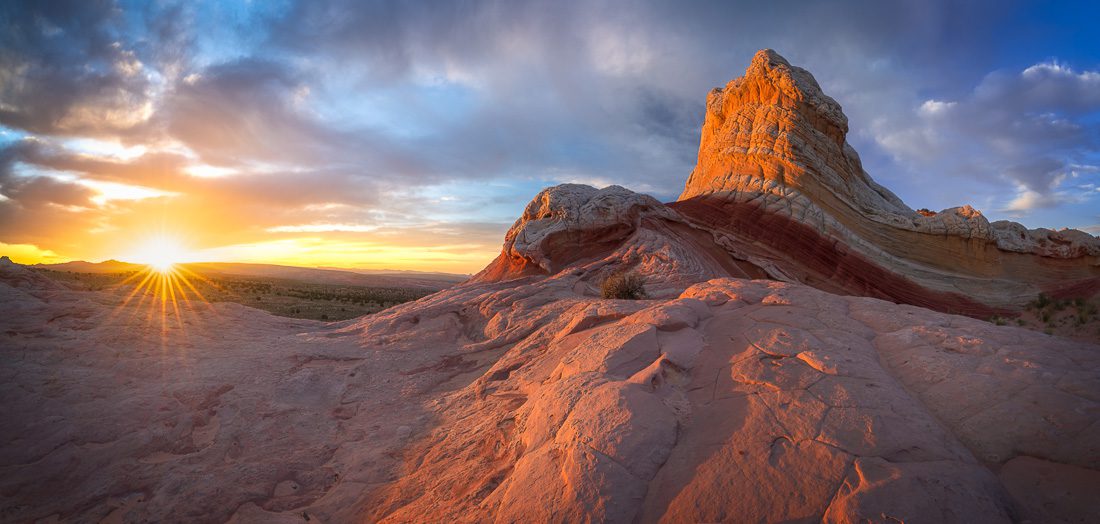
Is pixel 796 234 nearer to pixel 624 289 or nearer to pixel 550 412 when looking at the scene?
pixel 624 289

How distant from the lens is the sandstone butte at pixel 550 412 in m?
3.49

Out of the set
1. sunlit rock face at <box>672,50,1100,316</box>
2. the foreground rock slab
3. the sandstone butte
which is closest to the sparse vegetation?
the sandstone butte

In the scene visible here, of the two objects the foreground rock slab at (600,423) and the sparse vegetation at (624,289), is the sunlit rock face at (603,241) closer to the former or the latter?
the sparse vegetation at (624,289)

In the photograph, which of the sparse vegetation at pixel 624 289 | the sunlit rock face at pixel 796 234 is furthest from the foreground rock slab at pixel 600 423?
the sunlit rock face at pixel 796 234

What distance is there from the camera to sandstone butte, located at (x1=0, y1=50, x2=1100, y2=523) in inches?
137

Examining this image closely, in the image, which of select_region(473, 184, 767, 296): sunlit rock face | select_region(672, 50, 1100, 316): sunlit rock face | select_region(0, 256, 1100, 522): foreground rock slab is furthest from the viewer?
select_region(672, 50, 1100, 316): sunlit rock face

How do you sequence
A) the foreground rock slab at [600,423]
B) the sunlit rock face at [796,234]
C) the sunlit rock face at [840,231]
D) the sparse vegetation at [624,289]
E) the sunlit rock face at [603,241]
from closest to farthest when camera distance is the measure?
the foreground rock slab at [600,423], the sparse vegetation at [624,289], the sunlit rock face at [603,241], the sunlit rock face at [796,234], the sunlit rock face at [840,231]

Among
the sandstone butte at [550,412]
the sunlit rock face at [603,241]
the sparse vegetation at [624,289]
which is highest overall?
the sunlit rock face at [603,241]

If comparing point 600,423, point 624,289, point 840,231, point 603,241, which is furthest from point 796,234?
point 600,423

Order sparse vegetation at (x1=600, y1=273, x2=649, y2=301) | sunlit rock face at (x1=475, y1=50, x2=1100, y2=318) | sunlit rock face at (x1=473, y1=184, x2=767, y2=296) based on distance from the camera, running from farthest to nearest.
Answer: sunlit rock face at (x1=475, y1=50, x2=1100, y2=318) < sunlit rock face at (x1=473, y1=184, x2=767, y2=296) < sparse vegetation at (x1=600, y1=273, x2=649, y2=301)

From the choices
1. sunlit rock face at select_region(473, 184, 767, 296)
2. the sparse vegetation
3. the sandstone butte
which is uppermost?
sunlit rock face at select_region(473, 184, 767, 296)

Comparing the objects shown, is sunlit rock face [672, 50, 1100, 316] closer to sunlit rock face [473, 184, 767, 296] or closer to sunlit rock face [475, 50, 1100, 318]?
sunlit rock face [475, 50, 1100, 318]

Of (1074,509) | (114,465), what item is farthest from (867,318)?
(114,465)

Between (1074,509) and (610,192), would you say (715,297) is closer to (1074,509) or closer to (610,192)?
(1074,509)
